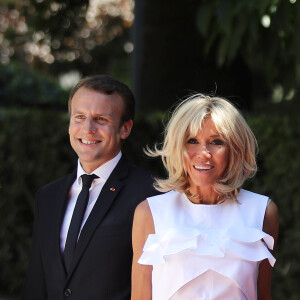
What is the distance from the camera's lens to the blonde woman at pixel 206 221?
2.67 m

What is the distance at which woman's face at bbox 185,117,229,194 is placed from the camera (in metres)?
2.76

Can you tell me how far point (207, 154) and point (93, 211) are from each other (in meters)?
0.73

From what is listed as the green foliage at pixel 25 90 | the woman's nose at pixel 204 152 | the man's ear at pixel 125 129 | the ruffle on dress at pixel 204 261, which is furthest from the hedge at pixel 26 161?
the green foliage at pixel 25 90

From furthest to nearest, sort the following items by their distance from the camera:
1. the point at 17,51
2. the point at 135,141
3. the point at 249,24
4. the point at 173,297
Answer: the point at 17,51, the point at 135,141, the point at 249,24, the point at 173,297

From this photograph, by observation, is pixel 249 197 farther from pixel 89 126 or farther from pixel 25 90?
pixel 25 90

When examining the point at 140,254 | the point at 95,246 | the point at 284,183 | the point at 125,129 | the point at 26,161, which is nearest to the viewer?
the point at 140,254

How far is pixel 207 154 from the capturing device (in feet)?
8.98

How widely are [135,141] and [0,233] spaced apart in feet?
5.84

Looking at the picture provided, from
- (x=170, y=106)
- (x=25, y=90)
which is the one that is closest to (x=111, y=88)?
(x=170, y=106)

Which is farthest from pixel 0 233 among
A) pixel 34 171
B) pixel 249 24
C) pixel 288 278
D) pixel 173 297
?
pixel 173 297

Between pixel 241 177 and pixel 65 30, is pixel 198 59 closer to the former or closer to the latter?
pixel 65 30

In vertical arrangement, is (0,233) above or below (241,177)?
below

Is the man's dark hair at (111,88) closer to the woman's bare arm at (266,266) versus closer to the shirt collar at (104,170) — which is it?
the shirt collar at (104,170)

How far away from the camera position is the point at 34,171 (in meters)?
6.73
